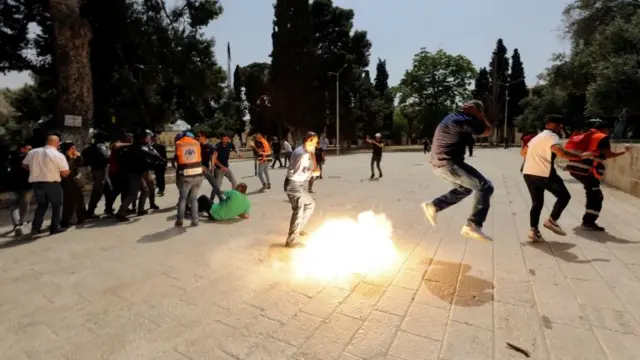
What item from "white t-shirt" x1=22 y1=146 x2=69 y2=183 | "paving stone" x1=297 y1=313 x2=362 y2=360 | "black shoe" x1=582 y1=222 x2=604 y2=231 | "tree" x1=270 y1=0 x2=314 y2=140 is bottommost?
"paving stone" x1=297 y1=313 x2=362 y2=360

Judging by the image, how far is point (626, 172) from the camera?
29.7 ft

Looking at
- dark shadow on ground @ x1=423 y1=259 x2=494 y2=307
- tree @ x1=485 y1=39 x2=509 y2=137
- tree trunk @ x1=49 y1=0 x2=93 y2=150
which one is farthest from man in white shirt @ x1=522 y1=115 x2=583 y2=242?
tree @ x1=485 y1=39 x2=509 y2=137

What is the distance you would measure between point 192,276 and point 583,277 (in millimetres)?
4325

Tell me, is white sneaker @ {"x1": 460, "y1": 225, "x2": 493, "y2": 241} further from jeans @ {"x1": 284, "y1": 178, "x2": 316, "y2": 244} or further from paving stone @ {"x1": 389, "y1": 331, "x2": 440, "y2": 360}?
jeans @ {"x1": 284, "y1": 178, "x2": 316, "y2": 244}

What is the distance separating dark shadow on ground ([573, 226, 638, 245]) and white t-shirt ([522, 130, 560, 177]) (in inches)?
52.9

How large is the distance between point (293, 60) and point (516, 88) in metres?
46.3

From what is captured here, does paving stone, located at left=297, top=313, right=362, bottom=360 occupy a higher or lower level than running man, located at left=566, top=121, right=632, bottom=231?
lower

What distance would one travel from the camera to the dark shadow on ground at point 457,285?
311cm

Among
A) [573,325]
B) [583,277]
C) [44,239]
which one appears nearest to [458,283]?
[573,325]

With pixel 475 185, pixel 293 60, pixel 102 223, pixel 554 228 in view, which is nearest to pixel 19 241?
pixel 102 223

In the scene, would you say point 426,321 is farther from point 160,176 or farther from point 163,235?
point 160,176

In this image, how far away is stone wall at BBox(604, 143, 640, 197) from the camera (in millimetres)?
8398

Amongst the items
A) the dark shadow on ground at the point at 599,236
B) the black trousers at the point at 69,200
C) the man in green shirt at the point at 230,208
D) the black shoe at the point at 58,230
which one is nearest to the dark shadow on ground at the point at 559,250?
the dark shadow on ground at the point at 599,236

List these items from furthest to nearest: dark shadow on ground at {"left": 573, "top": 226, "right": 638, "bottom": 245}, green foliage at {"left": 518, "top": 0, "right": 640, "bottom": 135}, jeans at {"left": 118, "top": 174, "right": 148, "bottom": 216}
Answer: green foliage at {"left": 518, "top": 0, "right": 640, "bottom": 135}
jeans at {"left": 118, "top": 174, "right": 148, "bottom": 216}
dark shadow on ground at {"left": 573, "top": 226, "right": 638, "bottom": 245}
